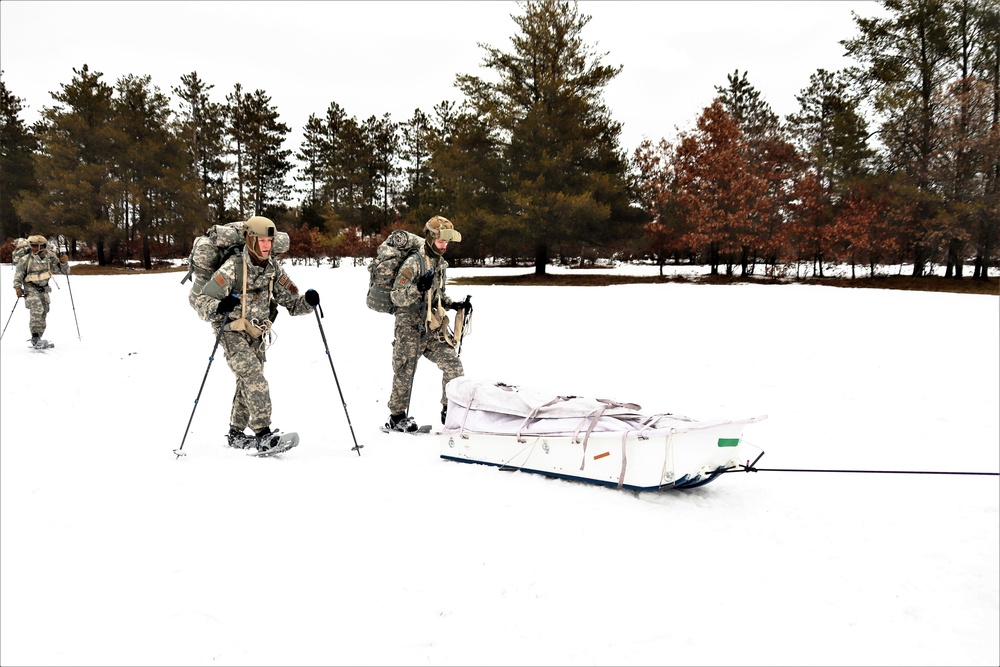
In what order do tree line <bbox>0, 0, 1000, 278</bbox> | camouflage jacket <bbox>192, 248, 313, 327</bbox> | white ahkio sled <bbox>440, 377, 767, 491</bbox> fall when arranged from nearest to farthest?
white ahkio sled <bbox>440, 377, 767, 491</bbox> → camouflage jacket <bbox>192, 248, 313, 327</bbox> → tree line <bbox>0, 0, 1000, 278</bbox>

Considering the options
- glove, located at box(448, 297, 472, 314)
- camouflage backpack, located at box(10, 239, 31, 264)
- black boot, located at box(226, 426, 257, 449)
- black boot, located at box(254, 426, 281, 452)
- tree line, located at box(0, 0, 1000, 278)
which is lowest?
black boot, located at box(226, 426, 257, 449)

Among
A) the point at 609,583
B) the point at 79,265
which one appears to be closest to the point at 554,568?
the point at 609,583

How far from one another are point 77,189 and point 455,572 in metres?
36.8

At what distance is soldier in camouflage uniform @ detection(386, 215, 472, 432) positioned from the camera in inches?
274

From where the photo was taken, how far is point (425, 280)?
22.9 ft

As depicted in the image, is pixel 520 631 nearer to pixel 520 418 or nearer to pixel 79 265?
pixel 520 418

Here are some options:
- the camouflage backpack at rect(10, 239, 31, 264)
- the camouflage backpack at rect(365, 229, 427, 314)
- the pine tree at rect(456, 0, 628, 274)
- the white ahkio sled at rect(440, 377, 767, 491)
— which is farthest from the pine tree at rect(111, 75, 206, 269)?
the white ahkio sled at rect(440, 377, 767, 491)

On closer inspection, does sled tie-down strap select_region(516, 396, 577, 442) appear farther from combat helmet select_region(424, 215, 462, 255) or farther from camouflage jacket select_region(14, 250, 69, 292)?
camouflage jacket select_region(14, 250, 69, 292)

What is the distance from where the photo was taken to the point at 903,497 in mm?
6648

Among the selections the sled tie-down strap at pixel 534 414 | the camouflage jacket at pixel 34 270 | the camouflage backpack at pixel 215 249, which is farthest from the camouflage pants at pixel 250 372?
the camouflage jacket at pixel 34 270

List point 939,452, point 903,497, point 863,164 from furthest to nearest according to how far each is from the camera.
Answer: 1. point 863,164
2. point 939,452
3. point 903,497

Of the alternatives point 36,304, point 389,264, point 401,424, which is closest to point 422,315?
point 389,264

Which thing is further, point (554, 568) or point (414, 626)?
point (554, 568)

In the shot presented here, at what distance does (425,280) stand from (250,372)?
2102 mm
